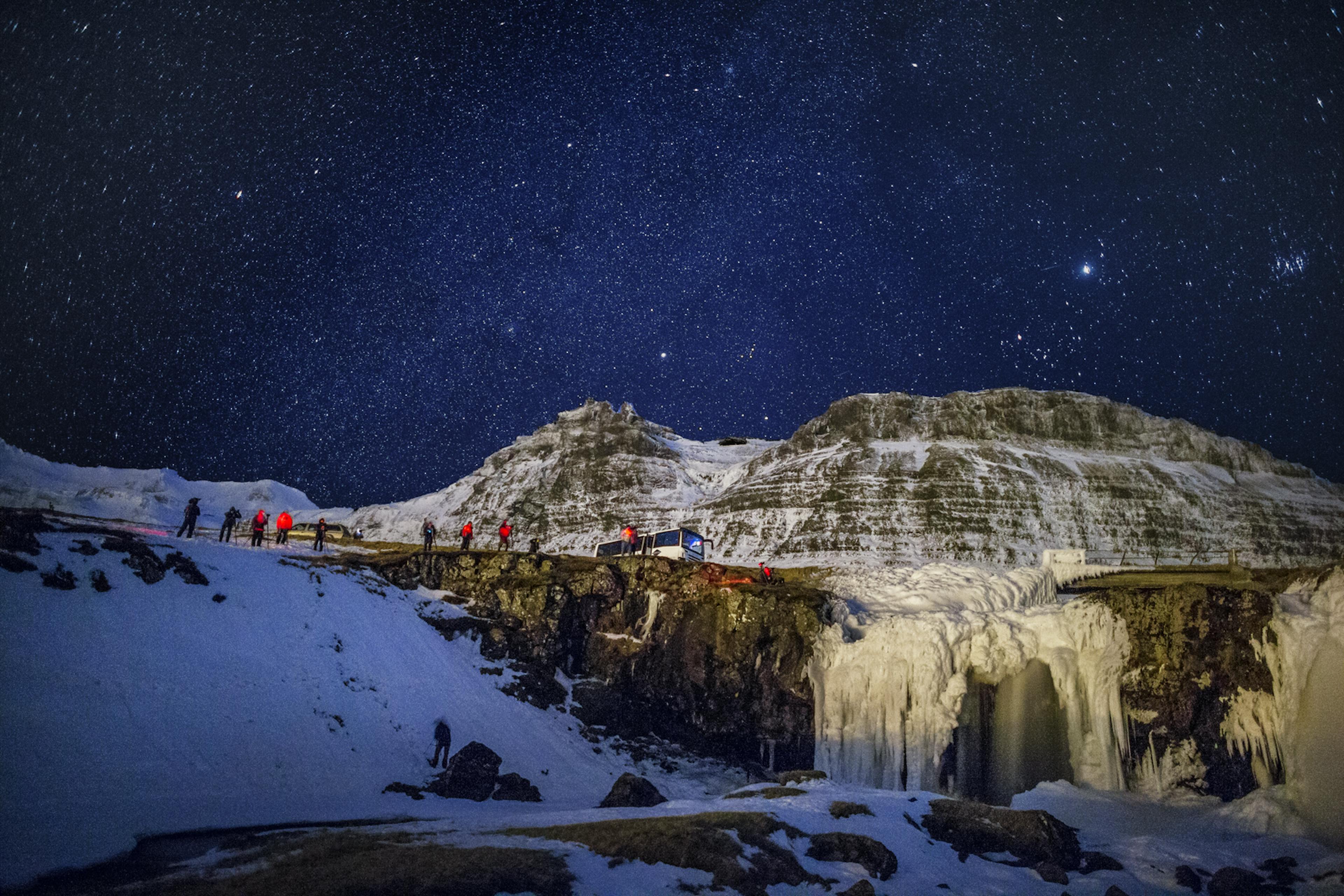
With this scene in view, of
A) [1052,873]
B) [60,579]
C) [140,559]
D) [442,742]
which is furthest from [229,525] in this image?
[1052,873]

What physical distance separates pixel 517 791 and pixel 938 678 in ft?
48.4

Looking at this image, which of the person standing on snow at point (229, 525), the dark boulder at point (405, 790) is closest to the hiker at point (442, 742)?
the dark boulder at point (405, 790)

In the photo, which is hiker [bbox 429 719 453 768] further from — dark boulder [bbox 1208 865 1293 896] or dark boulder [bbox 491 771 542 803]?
dark boulder [bbox 1208 865 1293 896]

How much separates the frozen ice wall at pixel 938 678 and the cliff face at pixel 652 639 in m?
Result: 2.09

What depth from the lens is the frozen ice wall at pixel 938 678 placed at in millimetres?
24812

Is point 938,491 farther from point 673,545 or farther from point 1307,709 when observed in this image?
point 1307,709

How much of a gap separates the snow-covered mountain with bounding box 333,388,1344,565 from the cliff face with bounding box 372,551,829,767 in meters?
59.1

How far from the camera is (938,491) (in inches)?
3944

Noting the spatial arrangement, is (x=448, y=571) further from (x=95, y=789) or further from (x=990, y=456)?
(x=990, y=456)

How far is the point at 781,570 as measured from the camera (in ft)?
138

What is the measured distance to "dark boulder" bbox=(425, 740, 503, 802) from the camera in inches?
890

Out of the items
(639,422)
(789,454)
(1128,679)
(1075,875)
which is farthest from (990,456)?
(1075,875)

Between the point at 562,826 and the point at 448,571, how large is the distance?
20.3 metres

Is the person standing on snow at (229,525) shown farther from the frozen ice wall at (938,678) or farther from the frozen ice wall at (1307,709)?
the frozen ice wall at (1307,709)
